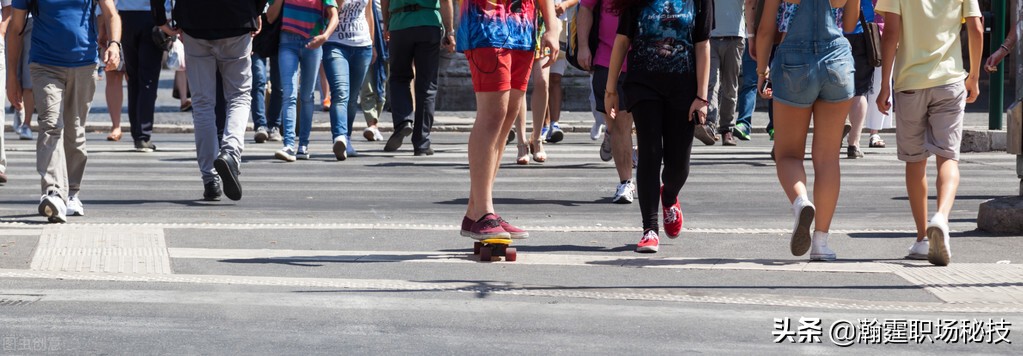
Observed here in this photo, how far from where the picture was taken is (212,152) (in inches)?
401

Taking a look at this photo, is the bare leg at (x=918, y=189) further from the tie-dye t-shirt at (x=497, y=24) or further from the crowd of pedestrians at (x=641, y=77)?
the tie-dye t-shirt at (x=497, y=24)

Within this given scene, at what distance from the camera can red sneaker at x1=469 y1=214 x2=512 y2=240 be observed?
739 centimetres

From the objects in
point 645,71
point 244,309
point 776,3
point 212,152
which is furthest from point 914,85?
point 212,152

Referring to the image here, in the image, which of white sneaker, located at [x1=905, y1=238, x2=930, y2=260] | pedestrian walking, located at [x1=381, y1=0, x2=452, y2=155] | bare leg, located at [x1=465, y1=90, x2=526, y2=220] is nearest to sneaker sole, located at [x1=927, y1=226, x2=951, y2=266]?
white sneaker, located at [x1=905, y1=238, x2=930, y2=260]

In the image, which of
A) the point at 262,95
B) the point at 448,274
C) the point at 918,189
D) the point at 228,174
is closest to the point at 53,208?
the point at 228,174

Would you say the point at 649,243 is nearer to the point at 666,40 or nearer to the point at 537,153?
the point at 666,40

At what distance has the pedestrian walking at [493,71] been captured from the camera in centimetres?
739

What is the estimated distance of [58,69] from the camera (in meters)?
8.93

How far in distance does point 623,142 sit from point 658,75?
2231 mm

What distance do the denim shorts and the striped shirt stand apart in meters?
5.96

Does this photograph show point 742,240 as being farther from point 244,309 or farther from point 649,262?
point 244,309

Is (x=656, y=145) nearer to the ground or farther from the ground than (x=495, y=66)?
nearer to the ground

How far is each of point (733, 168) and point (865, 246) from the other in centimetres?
458

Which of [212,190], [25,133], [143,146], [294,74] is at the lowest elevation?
[25,133]
